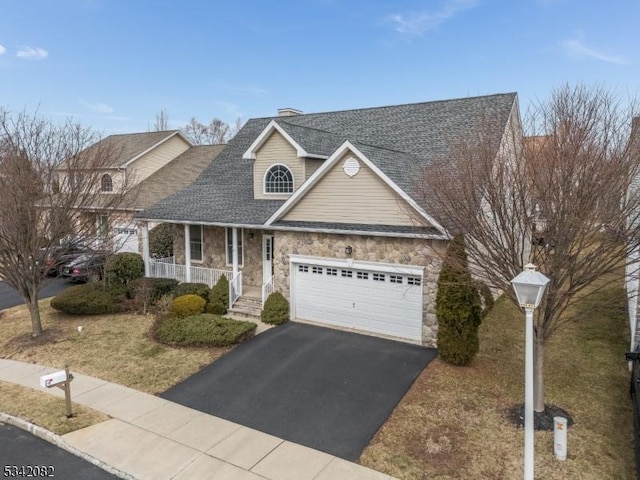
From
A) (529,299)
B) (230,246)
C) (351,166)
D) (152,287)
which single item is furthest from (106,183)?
(529,299)

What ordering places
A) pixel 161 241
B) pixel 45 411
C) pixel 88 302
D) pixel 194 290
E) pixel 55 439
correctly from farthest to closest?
pixel 161 241 < pixel 194 290 < pixel 88 302 < pixel 45 411 < pixel 55 439

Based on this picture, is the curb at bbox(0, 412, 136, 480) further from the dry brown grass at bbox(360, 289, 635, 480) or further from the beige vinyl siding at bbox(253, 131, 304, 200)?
the beige vinyl siding at bbox(253, 131, 304, 200)

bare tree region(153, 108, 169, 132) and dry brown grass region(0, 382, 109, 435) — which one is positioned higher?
bare tree region(153, 108, 169, 132)

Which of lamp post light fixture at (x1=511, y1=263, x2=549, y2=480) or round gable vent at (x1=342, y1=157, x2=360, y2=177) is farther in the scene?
round gable vent at (x1=342, y1=157, x2=360, y2=177)

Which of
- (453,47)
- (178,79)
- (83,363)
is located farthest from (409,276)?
(178,79)

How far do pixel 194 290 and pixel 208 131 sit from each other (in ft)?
172

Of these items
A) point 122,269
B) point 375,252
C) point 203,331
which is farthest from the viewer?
point 122,269

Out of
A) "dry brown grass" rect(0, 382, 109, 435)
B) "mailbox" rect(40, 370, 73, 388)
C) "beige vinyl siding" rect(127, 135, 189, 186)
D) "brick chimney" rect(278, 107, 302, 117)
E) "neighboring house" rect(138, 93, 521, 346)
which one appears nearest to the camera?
"mailbox" rect(40, 370, 73, 388)

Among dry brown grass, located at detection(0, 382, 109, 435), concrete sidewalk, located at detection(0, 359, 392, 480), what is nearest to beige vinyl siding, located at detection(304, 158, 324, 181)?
concrete sidewalk, located at detection(0, 359, 392, 480)

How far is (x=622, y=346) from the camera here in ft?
38.8

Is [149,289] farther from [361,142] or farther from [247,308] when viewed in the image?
[361,142]

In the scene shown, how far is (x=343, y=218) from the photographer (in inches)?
531

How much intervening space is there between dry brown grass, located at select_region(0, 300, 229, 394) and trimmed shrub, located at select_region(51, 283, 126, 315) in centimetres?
27

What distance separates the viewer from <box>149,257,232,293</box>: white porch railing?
16.9 metres
